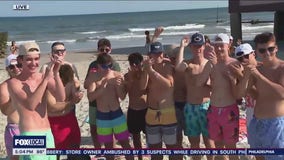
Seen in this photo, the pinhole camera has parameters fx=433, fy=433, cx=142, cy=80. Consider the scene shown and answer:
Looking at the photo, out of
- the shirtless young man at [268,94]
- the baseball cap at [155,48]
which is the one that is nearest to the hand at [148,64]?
the baseball cap at [155,48]

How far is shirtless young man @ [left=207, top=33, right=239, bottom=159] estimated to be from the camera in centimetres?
497

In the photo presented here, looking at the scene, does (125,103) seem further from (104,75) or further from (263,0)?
(263,0)

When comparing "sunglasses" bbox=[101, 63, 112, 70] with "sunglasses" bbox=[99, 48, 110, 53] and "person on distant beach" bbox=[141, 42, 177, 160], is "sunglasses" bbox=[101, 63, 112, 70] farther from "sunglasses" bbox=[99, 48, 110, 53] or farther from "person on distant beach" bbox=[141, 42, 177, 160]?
"person on distant beach" bbox=[141, 42, 177, 160]

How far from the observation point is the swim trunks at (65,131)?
5.13 metres

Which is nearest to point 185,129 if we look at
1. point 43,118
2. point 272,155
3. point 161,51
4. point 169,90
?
point 169,90

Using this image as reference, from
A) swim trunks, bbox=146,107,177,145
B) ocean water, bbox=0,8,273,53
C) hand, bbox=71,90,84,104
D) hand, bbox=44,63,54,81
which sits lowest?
swim trunks, bbox=146,107,177,145

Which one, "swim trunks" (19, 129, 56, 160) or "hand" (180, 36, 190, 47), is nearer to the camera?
"swim trunks" (19, 129, 56, 160)

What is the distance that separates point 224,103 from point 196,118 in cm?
43

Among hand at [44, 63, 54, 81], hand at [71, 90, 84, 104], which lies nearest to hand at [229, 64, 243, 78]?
hand at [71, 90, 84, 104]

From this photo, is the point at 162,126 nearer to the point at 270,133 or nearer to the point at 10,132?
the point at 270,133

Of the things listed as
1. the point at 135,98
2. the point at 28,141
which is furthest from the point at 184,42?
the point at 28,141

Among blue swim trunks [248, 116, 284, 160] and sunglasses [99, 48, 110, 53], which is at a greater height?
sunglasses [99, 48, 110, 53]

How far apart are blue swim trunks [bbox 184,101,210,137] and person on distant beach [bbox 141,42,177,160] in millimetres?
164

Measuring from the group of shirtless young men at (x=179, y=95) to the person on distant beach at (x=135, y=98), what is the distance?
13 millimetres
